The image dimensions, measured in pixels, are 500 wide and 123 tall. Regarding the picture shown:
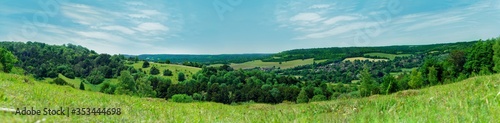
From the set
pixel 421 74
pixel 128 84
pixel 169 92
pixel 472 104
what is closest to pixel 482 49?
pixel 421 74

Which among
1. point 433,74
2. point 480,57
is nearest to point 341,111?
point 480,57

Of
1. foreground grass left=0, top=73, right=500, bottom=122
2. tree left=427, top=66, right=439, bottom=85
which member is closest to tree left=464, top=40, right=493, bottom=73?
tree left=427, top=66, right=439, bottom=85

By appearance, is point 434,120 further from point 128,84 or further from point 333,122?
point 128,84

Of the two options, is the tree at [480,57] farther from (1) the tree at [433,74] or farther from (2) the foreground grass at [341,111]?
(2) the foreground grass at [341,111]

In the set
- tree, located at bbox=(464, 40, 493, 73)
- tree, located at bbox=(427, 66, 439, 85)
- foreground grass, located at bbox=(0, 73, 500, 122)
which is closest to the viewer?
foreground grass, located at bbox=(0, 73, 500, 122)

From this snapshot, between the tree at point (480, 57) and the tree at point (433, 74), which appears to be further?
the tree at point (433, 74)

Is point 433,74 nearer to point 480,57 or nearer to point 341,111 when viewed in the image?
point 480,57

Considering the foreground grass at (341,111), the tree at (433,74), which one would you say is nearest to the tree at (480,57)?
the tree at (433,74)

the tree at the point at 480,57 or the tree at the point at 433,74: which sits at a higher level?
the tree at the point at 480,57

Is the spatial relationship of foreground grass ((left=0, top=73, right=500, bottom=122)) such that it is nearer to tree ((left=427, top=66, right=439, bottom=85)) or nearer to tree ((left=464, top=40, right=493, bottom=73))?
tree ((left=464, top=40, right=493, bottom=73))

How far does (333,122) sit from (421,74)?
103m

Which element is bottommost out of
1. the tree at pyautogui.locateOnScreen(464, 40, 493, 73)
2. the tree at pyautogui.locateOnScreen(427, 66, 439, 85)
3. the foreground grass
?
the tree at pyautogui.locateOnScreen(427, 66, 439, 85)

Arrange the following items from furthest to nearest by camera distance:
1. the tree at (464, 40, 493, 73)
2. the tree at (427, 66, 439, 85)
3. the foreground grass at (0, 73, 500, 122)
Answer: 1. the tree at (427, 66, 439, 85)
2. the tree at (464, 40, 493, 73)
3. the foreground grass at (0, 73, 500, 122)

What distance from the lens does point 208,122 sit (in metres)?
5.75
